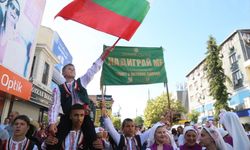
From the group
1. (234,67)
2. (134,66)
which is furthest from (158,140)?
(234,67)

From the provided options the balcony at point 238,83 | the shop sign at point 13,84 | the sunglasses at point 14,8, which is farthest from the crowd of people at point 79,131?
the balcony at point 238,83

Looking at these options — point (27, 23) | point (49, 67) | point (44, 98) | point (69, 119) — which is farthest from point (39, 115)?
point (69, 119)

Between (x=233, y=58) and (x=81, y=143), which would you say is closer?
(x=81, y=143)

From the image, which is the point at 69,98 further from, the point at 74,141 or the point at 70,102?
the point at 74,141

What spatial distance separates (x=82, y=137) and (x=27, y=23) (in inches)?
455

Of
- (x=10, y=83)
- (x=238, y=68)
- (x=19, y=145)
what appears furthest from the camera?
(x=238, y=68)

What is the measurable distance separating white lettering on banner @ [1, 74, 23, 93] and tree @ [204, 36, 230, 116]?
27.4m

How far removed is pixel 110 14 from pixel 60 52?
18.8 metres

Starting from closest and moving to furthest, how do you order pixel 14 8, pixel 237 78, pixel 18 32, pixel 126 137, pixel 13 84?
pixel 126 137, pixel 13 84, pixel 14 8, pixel 18 32, pixel 237 78

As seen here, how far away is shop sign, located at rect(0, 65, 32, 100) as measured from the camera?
966 cm

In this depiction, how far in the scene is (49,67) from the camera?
63.8 ft

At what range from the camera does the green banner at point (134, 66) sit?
25.1 feet

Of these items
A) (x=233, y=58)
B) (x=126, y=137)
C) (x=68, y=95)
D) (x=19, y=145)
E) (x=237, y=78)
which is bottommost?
(x=19, y=145)

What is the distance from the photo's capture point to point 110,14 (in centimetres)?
523
